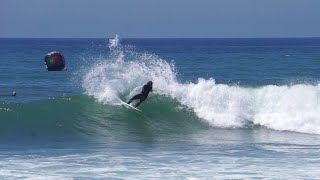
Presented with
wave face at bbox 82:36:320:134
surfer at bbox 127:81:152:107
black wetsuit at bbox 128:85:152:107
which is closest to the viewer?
wave face at bbox 82:36:320:134

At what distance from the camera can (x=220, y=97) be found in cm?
2575

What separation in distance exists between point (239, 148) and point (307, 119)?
18.4ft

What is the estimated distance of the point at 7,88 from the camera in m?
34.1

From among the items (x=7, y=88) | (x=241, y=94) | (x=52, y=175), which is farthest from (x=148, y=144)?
(x=7, y=88)

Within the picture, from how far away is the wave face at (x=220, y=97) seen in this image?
23703 mm

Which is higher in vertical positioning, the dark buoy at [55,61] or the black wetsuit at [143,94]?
the dark buoy at [55,61]

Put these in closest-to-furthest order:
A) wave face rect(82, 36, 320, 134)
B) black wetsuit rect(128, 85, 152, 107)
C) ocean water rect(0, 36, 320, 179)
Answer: ocean water rect(0, 36, 320, 179) < wave face rect(82, 36, 320, 134) < black wetsuit rect(128, 85, 152, 107)

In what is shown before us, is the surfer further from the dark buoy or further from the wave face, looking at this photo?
the dark buoy

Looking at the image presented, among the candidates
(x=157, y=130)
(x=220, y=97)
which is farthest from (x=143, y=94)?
(x=220, y=97)

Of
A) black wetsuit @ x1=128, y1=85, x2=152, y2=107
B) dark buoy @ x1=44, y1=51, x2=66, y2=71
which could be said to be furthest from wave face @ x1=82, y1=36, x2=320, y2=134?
dark buoy @ x1=44, y1=51, x2=66, y2=71

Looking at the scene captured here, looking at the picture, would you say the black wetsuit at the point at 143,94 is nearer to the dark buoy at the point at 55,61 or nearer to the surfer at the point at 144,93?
the surfer at the point at 144,93

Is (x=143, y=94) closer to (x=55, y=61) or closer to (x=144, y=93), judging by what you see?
(x=144, y=93)

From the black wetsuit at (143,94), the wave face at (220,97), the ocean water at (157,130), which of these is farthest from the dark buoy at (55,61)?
the black wetsuit at (143,94)

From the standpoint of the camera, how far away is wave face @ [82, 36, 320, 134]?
77.8 feet
